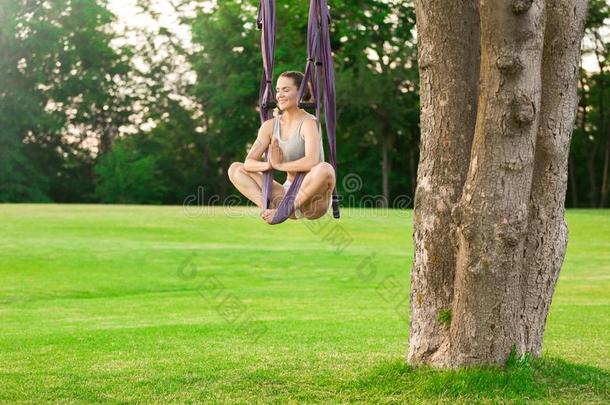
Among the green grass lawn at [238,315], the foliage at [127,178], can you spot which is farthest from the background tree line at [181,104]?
the green grass lawn at [238,315]

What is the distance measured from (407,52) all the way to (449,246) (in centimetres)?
3278

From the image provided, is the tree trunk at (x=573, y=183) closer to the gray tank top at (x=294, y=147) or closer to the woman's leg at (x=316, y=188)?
the gray tank top at (x=294, y=147)

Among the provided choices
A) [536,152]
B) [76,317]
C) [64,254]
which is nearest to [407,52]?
[64,254]

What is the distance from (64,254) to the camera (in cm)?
2031

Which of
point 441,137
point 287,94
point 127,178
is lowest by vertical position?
point 127,178

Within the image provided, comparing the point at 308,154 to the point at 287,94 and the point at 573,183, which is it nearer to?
the point at 287,94

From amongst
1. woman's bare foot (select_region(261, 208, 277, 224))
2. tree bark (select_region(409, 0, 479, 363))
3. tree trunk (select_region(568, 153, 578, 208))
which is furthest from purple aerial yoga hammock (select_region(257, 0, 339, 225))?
tree trunk (select_region(568, 153, 578, 208))

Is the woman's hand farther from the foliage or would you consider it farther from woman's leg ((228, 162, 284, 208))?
the foliage

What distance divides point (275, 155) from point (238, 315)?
23.7ft

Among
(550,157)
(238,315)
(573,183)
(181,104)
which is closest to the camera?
(550,157)

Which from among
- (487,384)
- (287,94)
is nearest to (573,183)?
(487,384)

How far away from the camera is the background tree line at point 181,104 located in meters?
39.5

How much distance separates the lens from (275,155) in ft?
20.9

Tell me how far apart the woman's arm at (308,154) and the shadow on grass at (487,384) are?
6.89 ft
